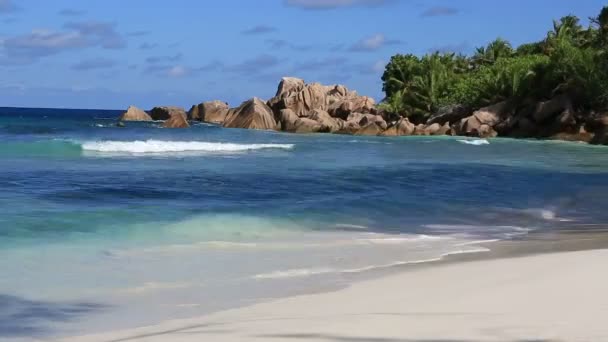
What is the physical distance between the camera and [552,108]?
5362 cm

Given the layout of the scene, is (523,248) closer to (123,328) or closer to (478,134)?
(123,328)

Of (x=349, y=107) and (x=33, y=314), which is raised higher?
(x=349, y=107)

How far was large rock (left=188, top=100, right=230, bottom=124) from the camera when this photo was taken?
91875 millimetres

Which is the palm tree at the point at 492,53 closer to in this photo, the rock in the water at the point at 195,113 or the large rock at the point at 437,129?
the large rock at the point at 437,129

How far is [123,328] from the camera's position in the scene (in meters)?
6.13

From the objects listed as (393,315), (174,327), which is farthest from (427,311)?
(174,327)

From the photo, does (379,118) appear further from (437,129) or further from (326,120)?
(437,129)

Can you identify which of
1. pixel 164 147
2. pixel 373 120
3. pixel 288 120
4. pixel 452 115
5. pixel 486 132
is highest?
pixel 452 115

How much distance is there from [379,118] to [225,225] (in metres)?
51.7

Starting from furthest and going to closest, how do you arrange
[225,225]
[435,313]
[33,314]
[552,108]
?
1. [552,108]
2. [225,225]
3. [33,314]
4. [435,313]

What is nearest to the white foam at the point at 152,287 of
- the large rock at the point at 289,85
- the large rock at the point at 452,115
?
the large rock at the point at 452,115

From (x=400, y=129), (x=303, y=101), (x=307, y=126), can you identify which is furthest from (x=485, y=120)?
(x=303, y=101)

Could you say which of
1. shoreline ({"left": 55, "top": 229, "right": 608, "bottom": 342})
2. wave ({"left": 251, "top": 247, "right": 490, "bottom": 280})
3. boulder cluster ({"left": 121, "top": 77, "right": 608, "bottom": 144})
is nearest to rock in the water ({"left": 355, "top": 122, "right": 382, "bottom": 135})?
boulder cluster ({"left": 121, "top": 77, "right": 608, "bottom": 144})

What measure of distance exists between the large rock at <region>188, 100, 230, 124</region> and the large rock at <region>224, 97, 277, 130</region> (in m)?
18.6
